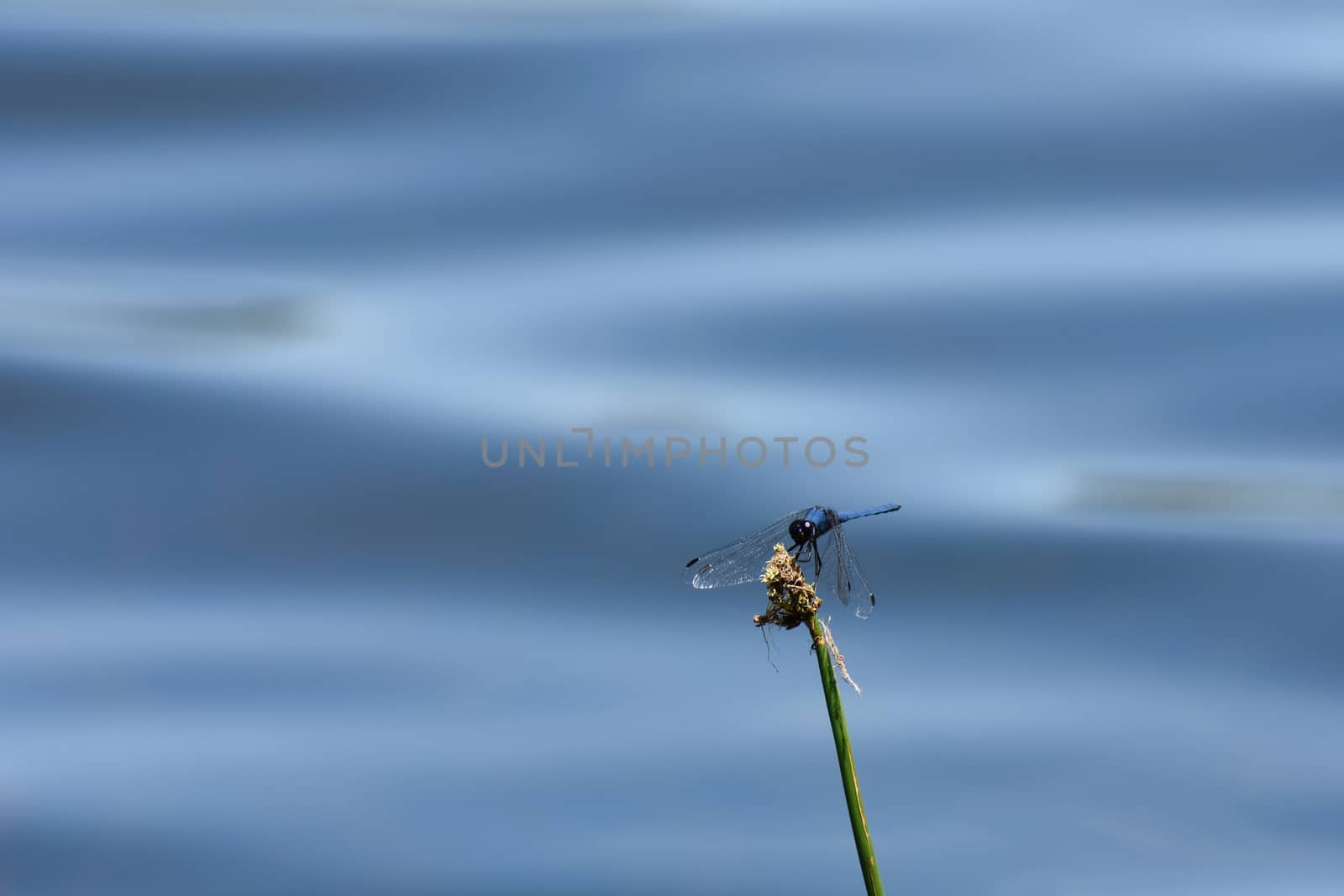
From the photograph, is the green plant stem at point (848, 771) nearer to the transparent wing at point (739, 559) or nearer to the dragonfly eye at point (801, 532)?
the transparent wing at point (739, 559)

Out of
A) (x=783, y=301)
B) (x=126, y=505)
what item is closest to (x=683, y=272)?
(x=783, y=301)

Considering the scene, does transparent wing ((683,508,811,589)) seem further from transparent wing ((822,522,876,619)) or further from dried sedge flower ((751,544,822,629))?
dried sedge flower ((751,544,822,629))

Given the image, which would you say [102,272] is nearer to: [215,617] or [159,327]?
[159,327]

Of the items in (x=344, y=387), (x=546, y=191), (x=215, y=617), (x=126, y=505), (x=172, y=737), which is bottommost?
(x=172, y=737)

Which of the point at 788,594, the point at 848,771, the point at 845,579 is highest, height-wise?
the point at 845,579

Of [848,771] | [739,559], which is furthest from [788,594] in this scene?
[739,559]

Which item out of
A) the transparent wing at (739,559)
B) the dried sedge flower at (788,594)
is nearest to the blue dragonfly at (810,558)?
the transparent wing at (739,559)

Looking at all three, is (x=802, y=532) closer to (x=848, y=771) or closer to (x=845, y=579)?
(x=845, y=579)
